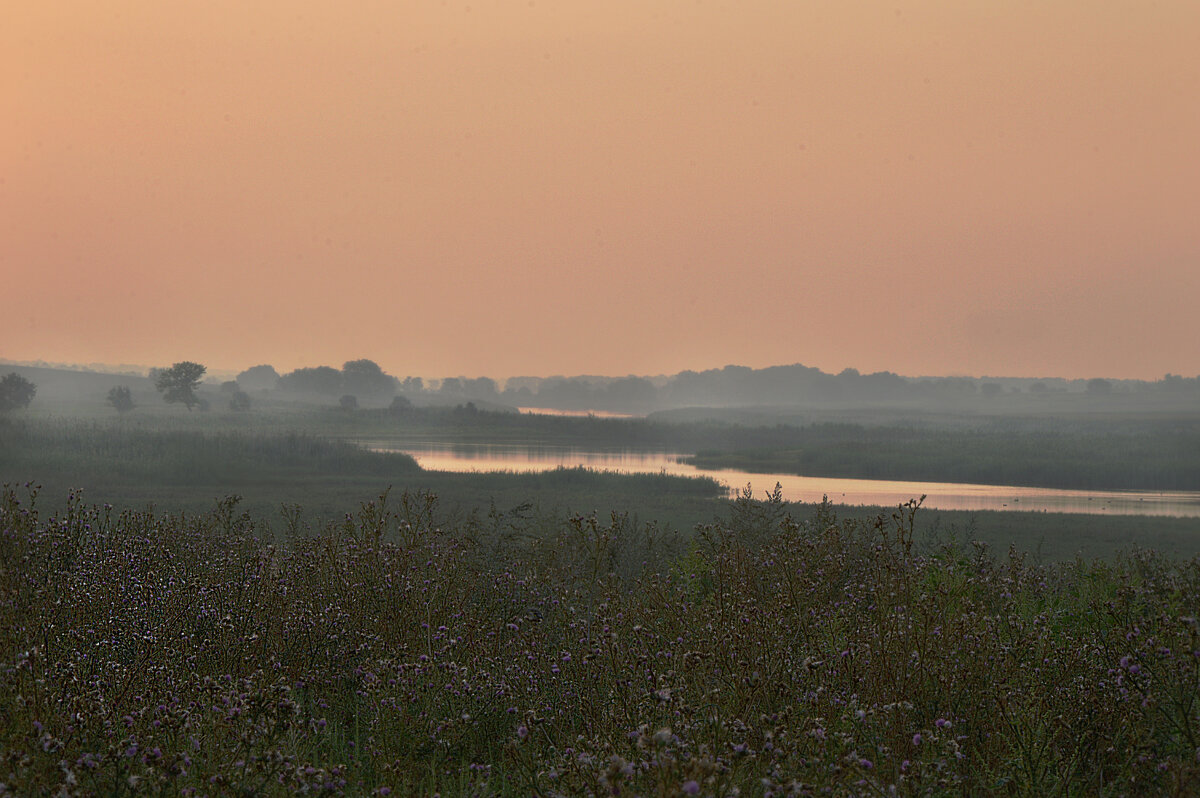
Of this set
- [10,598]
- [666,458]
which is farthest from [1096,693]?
[666,458]

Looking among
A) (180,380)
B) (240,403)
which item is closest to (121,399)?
(180,380)

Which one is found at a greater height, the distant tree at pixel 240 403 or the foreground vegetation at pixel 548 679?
the distant tree at pixel 240 403

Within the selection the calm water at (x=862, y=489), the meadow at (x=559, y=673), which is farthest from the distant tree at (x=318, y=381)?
the meadow at (x=559, y=673)

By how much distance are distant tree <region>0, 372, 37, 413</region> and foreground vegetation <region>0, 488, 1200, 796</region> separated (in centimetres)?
6559

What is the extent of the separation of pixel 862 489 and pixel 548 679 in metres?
29.1

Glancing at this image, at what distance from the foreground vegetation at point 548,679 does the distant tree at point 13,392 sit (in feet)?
215

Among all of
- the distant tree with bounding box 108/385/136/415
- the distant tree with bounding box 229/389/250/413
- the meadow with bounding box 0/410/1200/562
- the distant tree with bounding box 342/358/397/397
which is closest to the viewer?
the meadow with bounding box 0/410/1200/562

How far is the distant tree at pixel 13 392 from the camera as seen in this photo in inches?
2513

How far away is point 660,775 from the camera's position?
12.0 feet

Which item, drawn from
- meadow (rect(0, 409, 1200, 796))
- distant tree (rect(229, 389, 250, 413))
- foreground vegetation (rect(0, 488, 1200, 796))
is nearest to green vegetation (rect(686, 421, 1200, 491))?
meadow (rect(0, 409, 1200, 796))

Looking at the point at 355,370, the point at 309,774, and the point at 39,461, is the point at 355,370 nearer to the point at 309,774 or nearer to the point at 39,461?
the point at 39,461

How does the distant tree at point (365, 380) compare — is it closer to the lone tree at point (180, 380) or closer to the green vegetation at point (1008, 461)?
the lone tree at point (180, 380)

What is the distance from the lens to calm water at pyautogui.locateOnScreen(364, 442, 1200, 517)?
93.6ft

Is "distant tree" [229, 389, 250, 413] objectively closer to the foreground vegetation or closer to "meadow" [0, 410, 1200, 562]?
"meadow" [0, 410, 1200, 562]
